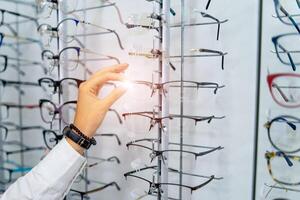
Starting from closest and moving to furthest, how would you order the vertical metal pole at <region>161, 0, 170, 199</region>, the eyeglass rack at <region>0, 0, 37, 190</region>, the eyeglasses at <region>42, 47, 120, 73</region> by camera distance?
the vertical metal pole at <region>161, 0, 170, 199</region> < the eyeglasses at <region>42, 47, 120, 73</region> < the eyeglass rack at <region>0, 0, 37, 190</region>

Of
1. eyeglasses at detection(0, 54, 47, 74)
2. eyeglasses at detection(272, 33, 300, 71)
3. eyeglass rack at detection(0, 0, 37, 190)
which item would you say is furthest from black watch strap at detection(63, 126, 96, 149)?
eyeglass rack at detection(0, 0, 37, 190)

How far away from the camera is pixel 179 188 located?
0.89 metres

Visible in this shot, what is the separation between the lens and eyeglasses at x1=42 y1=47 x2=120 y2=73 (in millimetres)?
1030

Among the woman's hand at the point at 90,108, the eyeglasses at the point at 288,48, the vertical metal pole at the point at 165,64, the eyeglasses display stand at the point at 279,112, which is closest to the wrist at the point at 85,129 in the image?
the woman's hand at the point at 90,108

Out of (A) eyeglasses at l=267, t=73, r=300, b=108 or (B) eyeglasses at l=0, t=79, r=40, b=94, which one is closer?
(A) eyeglasses at l=267, t=73, r=300, b=108

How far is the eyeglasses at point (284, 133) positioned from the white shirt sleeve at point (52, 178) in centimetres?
48

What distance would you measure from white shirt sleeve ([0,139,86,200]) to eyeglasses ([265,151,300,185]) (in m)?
0.48

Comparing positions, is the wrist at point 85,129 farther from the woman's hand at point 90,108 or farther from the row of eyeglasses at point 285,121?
the row of eyeglasses at point 285,121

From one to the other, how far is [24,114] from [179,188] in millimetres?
1006

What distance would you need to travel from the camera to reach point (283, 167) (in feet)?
2.35

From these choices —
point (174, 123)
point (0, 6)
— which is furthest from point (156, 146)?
point (0, 6)

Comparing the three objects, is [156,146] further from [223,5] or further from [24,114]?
[24,114]

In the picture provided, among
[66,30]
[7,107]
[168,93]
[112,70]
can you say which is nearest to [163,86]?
[168,93]

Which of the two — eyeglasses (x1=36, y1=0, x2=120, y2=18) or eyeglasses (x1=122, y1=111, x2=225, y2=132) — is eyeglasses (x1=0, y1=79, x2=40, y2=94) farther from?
eyeglasses (x1=122, y1=111, x2=225, y2=132)
